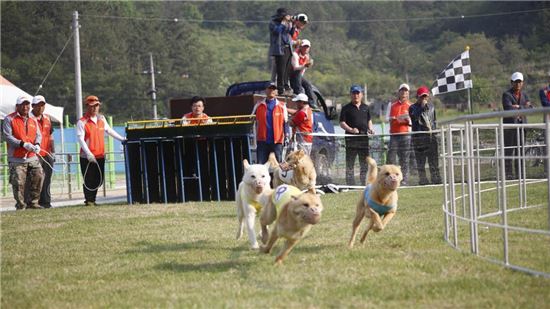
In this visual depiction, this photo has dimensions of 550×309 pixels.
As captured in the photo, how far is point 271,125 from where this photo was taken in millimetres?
14867

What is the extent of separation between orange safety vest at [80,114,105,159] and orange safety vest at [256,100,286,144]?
3.41m

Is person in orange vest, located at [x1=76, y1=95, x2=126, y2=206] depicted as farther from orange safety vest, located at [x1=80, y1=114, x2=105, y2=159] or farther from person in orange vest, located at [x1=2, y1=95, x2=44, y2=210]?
person in orange vest, located at [x1=2, y1=95, x2=44, y2=210]

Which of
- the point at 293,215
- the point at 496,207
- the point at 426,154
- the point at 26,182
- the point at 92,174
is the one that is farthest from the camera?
the point at 426,154

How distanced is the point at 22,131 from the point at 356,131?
6801 millimetres

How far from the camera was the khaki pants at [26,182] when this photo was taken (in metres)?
16.3

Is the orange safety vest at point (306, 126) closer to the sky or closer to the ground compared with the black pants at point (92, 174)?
closer to the sky

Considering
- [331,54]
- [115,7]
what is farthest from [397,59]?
[115,7]

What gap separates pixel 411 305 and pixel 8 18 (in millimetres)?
71136

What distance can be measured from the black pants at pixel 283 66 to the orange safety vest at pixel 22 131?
508 centimetres

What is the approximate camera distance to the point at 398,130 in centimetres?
1800

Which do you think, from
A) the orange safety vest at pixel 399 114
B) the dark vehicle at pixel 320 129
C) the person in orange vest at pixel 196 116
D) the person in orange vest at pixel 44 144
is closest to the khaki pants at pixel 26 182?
the person in orange vest at pixel 44 144

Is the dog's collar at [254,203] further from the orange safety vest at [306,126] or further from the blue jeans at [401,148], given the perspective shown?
the blue jeans at [401,148]

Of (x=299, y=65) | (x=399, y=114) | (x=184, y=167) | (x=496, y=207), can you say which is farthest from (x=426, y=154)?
(x=496, y=207)

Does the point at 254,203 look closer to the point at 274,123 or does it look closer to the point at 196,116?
the point at 274,123
